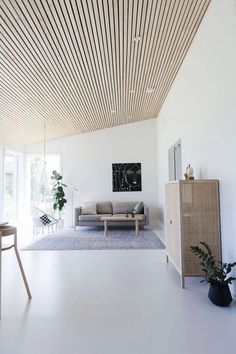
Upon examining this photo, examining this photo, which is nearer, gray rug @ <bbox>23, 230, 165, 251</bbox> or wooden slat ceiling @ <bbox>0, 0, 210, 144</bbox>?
wooden slat ceiling @ <bbox>0, 0, 210, 144</bbox>

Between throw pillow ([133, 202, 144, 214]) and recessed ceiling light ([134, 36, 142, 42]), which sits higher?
recessed ceiling light ([134, 36, 142, 42])

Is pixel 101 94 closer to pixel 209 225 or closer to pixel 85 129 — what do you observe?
pixel 85 129

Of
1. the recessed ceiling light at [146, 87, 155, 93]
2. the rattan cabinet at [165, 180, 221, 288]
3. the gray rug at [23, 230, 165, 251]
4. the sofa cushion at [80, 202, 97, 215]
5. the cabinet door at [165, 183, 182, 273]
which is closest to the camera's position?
the rattan cabinet at [165, 180, 221, 288]

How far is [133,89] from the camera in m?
5.63

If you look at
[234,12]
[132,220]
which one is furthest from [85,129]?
[234,12]

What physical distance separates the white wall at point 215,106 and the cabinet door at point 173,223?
0.53 meters

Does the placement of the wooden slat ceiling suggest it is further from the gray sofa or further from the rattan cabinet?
the gray sofa

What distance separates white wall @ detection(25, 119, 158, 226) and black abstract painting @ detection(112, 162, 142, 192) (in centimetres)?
14

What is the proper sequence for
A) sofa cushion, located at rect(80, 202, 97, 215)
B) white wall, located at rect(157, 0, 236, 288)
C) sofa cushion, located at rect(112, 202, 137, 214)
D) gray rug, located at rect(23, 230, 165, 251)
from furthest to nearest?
sofa cushion, located at rect(112, 202, 137, 214)
sofa cushion, located at rect(80, 202, 97, 215)
gray rug, located at rect(23, 230, 165, 251)
white wall, located at rect(157, 0, 236, 288)

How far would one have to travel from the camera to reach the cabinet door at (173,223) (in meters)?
3.24

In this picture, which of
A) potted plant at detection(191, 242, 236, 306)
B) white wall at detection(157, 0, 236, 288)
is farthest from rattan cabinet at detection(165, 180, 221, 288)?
potted plant at detection(191, 242, 236, 306)

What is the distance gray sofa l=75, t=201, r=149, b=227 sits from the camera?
731 cm

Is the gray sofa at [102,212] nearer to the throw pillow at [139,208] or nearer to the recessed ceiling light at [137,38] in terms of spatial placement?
the throw pillow at [139,208]

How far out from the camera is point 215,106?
324 centimetres
